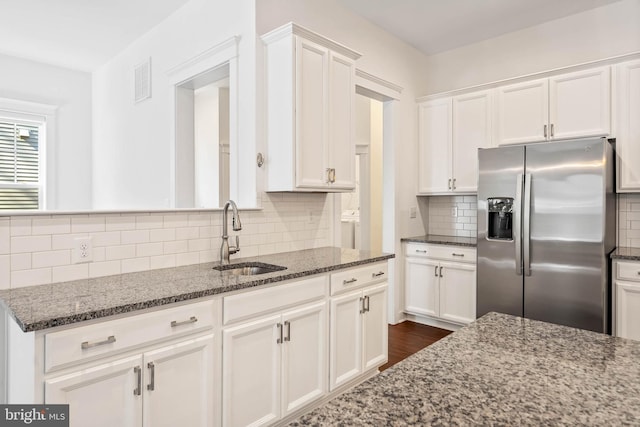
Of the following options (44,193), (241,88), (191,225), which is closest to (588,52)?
(241,88)

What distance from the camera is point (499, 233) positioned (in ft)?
11.1

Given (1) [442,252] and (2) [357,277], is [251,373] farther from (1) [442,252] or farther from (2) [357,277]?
(1) [442,252]

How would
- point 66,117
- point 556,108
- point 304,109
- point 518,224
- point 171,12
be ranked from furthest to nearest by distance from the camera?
point 66,117 < point 171,12 < point 556,108 < point 518,224 < point 304,109

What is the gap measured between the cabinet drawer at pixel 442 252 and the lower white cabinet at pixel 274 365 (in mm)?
1974

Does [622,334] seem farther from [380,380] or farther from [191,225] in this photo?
[191,225]

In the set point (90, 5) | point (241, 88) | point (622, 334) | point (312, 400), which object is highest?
point (90, 5)

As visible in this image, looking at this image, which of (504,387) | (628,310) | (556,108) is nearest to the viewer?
(504,387)

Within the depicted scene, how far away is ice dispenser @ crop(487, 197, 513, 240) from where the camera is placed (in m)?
3.31

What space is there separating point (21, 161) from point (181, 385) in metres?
4.77

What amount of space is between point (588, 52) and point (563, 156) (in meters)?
1.34

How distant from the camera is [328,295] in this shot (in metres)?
2.37

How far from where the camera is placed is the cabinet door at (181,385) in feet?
5.15

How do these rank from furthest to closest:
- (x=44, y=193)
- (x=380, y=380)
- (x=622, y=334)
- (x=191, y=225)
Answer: (x=44, y=193)
(x=622, y=334)
(x=191, y=225)
(x=380, y=380)

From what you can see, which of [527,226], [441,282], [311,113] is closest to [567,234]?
[527,226]
